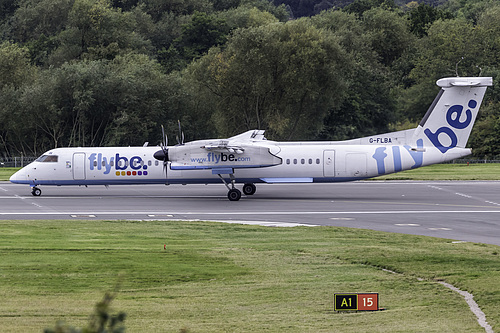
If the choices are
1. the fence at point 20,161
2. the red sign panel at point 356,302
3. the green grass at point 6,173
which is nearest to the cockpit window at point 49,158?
the green grass at point 6,173

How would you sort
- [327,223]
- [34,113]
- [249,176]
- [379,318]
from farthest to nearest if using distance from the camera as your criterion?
[34,113]
[249,176]
[327,223]
[379,318]

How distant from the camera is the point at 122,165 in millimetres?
32156

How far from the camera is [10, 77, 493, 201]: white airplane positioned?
3055 centimetres

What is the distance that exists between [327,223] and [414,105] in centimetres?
5066

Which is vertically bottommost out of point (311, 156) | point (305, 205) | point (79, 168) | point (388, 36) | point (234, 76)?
point (305, 205)

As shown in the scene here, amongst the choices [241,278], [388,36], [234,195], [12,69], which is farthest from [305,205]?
[388,36]

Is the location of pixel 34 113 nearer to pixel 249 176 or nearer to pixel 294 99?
pixel 294 99

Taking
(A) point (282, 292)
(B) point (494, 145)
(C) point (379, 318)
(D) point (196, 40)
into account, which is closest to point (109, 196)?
(A) point (282, 292)

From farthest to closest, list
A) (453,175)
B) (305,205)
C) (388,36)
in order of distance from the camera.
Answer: (388,36) → (453,175) → (305,205)

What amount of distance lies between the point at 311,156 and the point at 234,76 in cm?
2787

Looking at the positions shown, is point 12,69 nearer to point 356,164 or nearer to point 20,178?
point 20,178

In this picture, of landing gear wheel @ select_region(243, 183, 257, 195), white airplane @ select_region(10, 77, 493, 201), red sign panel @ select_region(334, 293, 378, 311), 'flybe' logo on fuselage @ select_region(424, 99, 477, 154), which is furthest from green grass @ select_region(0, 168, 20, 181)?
red sign panel @ select_region(334, 293, 378, 311)

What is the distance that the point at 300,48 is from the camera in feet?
182

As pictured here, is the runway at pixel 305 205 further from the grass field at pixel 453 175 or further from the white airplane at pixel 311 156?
the grass field at pixel 453 175
